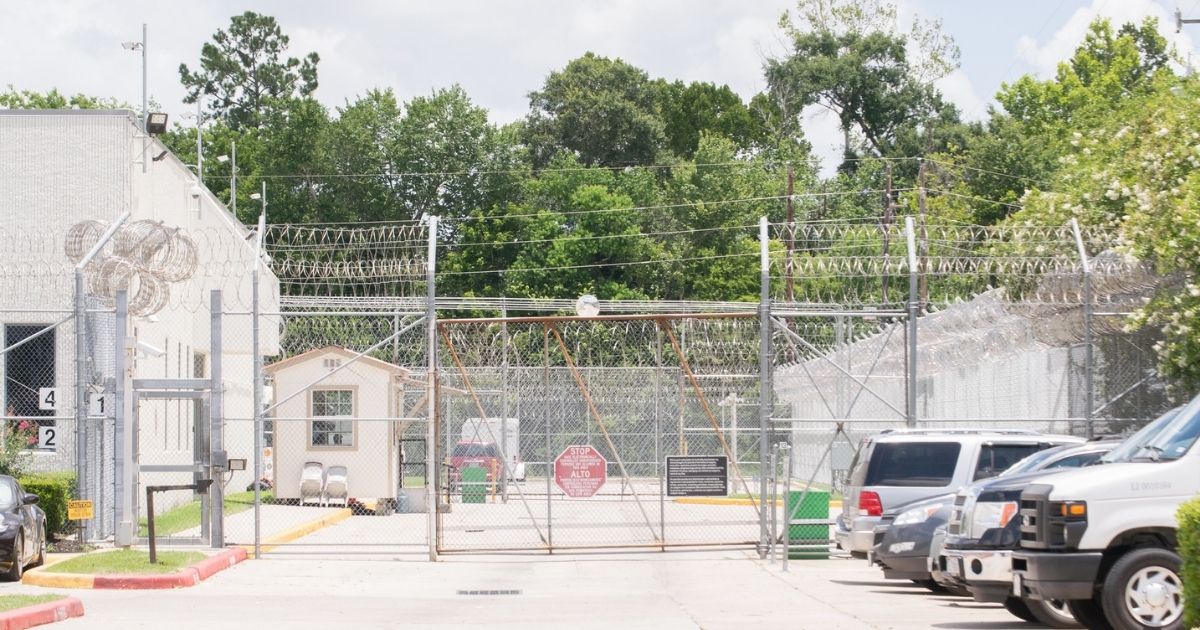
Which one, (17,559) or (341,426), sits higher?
(341,426)

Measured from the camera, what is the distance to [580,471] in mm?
22297

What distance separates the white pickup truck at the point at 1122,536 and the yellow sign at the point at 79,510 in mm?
13391

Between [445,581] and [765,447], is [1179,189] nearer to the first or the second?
[765,447]

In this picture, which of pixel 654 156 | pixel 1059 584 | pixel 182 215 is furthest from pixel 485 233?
pixel 1059 584

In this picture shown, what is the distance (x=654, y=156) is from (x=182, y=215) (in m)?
42.4

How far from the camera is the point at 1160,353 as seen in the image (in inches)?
854

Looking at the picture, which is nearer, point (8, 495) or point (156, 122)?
point (8, 495)

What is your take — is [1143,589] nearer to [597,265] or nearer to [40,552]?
[40,552]

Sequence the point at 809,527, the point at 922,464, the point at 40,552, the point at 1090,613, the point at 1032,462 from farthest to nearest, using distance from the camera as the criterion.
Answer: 1. the point at 809,527
2. the point at 40,552
3. the point at 922,464
4. the point at 1032,462
5. the point at 1090,613

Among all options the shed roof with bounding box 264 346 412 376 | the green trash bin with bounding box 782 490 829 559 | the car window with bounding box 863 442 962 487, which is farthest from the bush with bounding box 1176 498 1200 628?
the shed roof with bounding box 264 346 412 376

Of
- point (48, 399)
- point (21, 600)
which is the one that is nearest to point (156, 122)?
point (48, 399)

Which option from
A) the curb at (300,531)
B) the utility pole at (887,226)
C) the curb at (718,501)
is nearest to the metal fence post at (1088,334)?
the utility pole at (887,226)

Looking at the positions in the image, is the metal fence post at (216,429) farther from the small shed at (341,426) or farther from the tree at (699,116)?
the tree at (699,116)

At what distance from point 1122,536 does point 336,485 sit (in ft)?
72.5
